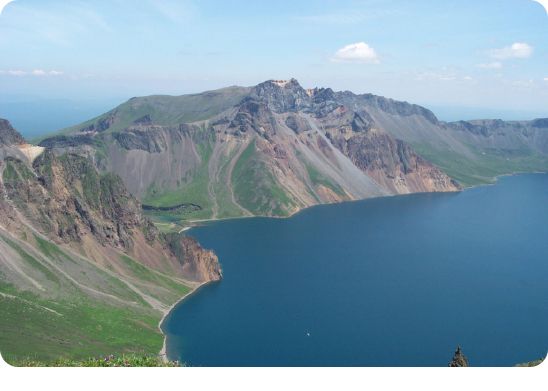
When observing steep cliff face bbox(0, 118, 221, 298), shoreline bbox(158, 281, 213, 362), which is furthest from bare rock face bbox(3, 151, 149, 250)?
shoreline bbox(158, 281, 213, 362)

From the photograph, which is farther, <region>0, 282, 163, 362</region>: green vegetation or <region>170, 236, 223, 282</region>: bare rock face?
<region>170, 236, 223, 282</region>: bare rock face

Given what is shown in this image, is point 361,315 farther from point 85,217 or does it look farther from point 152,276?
point 85,217

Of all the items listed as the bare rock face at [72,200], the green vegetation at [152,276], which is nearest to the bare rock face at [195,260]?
the green vegetation at [152,276]

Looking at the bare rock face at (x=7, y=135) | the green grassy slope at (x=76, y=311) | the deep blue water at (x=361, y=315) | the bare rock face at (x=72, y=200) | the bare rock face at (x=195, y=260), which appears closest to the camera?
the green grassy slope at (x=76, y=311)

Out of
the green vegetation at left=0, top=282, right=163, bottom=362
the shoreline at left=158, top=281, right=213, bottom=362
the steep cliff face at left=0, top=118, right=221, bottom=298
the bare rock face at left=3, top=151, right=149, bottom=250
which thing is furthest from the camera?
the bare rock face at left=3, top=151, right=149, bottom=250

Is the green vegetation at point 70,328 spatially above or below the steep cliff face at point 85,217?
below

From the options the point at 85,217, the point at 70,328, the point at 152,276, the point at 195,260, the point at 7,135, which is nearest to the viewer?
the point at 70,328

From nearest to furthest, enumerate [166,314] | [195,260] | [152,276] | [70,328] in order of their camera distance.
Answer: [70,328], [166,314], [152,276], [195,260]

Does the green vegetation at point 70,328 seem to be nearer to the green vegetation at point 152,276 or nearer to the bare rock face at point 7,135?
the green vegetation at point 152,276

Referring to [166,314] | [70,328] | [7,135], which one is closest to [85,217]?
[7,135]

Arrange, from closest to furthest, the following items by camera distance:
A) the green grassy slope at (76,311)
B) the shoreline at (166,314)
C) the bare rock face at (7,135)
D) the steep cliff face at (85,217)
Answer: the green grassy slope at (76,311) → the shoreline at (166,314) → the steep cliff face at (85,217) → the bare rock face at (7,135)

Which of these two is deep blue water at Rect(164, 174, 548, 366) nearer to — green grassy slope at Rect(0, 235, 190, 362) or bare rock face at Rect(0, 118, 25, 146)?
green grassy slope at Rect(0, 235, 190, 362)

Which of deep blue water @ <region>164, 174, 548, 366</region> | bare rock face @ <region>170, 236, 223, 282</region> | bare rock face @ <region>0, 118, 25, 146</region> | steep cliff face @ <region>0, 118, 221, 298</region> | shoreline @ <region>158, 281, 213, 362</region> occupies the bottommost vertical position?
shoreline @ <region>158, 281, 213, 362</region>

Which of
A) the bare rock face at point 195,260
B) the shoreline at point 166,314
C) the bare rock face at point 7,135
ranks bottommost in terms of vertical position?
the shoreline at point 166,314
